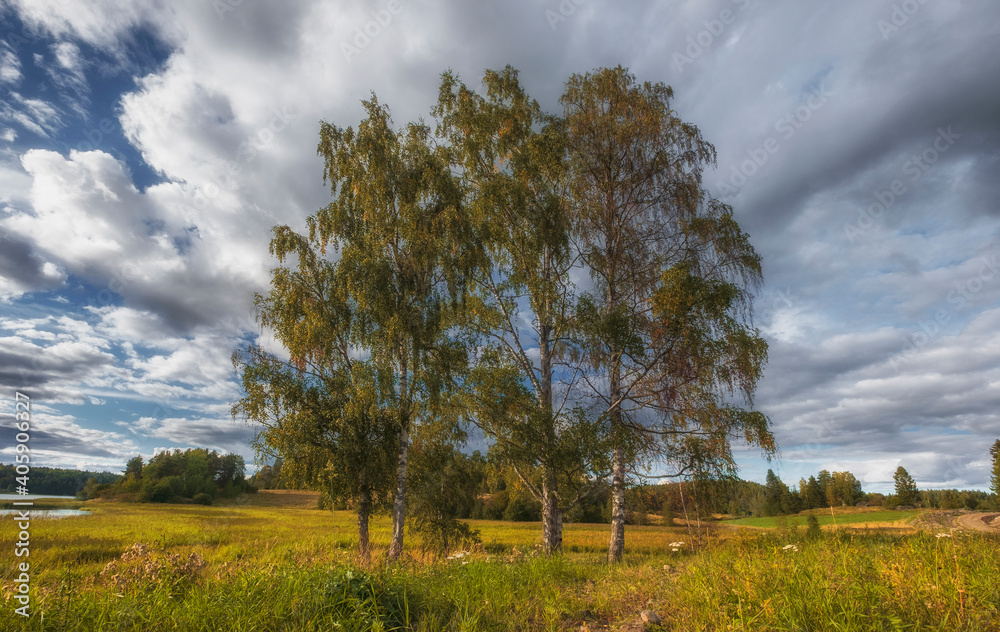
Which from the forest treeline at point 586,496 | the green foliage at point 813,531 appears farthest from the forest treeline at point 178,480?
the green foliage at point 813,531

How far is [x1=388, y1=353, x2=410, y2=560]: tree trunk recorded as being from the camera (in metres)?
15.8

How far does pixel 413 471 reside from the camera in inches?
749

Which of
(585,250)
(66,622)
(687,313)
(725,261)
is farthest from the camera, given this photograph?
(585,250)

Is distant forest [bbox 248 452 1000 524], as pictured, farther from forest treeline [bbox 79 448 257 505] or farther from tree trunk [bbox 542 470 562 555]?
forest treeline [bbox 79 448 257 505]

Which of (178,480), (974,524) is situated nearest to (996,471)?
(974,524)

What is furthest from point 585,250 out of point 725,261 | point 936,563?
point 936,563

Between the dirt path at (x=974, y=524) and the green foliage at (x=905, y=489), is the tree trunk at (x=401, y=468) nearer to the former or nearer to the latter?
the dirt path at (x=974, y=524)

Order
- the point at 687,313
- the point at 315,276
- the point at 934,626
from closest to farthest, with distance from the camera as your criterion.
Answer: the point at 934,626
the point at 687,313
the point at 315,276

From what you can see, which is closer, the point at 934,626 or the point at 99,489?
the point at 934,626

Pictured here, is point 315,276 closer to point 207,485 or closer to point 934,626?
point 934,626

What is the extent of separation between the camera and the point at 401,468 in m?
16.3

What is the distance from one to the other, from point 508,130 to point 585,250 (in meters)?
6.04

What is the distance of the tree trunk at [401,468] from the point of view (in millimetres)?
15805

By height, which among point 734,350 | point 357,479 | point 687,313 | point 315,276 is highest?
point 315,276
